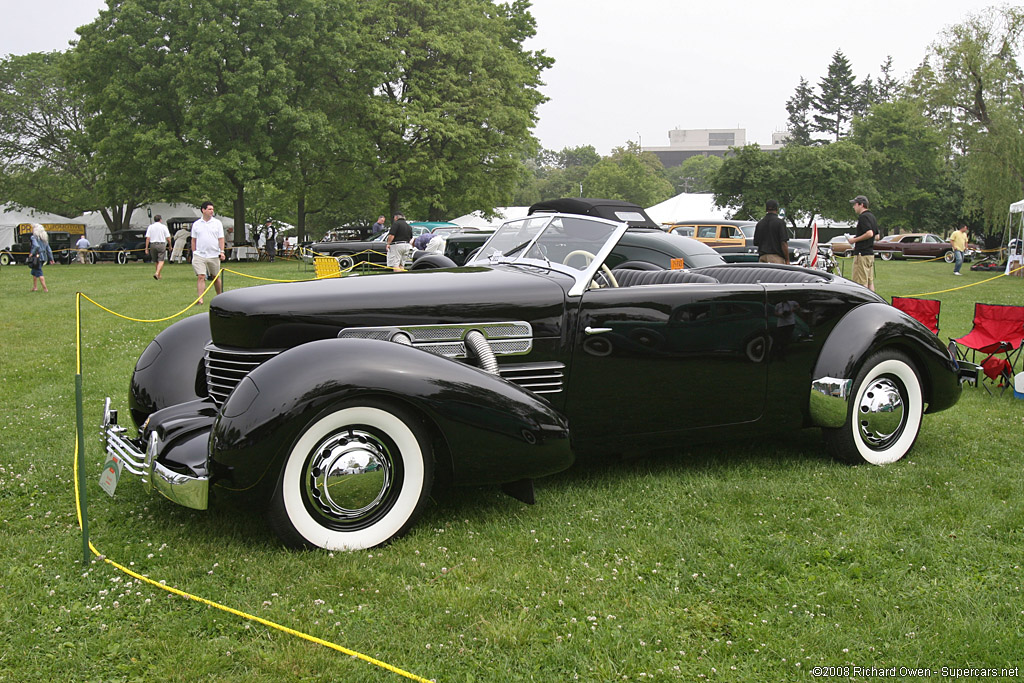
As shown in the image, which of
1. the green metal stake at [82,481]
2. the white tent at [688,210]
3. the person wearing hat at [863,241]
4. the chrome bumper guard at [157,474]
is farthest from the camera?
the white tent at [688,210]

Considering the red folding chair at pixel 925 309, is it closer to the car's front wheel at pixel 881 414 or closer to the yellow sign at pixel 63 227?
the car's front wheel at pixel 881 414

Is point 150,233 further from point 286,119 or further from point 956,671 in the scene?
point 956,671

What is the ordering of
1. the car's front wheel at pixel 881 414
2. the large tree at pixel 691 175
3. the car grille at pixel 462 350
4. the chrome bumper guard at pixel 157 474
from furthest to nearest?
the large tree at pixel 691 175
the car's front wheel at pixel 881 414
the car grille at pixel 462 350
the chrome bumper guard at pixel 157 474

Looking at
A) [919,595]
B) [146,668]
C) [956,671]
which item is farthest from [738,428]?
[146,668]

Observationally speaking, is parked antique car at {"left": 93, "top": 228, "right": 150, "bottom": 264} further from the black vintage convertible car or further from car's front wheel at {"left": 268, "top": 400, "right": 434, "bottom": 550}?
car's front wheel at {"left": 268, "top": 400, "right": 434, "bottom": 550}

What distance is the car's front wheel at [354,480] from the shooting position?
→ 3.51 metres

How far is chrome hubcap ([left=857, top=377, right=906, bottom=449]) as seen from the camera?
5.14 meters

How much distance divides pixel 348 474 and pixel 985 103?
119ft

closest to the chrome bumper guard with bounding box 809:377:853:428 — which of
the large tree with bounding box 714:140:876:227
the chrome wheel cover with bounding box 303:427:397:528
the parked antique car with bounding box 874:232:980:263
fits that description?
the chrome wheel cover with bounding box 303:427:397:528

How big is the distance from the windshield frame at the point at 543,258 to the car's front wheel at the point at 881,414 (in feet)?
6.01

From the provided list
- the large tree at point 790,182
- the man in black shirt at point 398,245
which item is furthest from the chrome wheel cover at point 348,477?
the large tree at point 790,182

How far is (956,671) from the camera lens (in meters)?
2.75

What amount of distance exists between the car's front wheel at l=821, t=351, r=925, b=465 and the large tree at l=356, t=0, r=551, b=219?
31204 millimetres

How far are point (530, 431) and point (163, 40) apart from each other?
3372 centimetres
